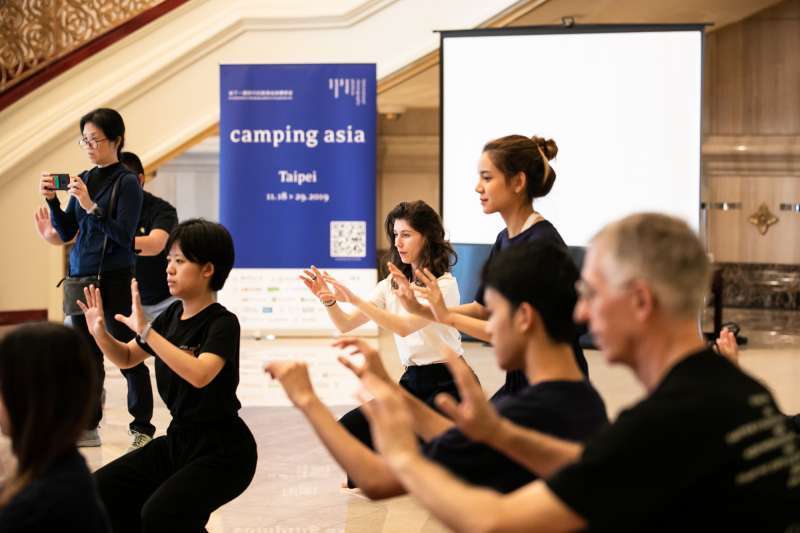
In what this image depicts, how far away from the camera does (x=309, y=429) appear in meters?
5.43

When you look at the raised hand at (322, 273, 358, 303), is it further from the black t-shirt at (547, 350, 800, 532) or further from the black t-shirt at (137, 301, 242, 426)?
the black t-shirt at (547, 350, 800, 532)

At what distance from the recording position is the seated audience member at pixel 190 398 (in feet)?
9.64

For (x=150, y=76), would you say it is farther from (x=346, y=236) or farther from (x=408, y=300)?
(x=408, y=300)

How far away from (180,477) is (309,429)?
2.49m

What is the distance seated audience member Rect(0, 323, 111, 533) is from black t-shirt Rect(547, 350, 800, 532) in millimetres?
711

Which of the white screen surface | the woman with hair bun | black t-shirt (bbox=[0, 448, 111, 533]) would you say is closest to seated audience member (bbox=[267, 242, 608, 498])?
black t-shirt (bbox=[0, 448, 111, 533])

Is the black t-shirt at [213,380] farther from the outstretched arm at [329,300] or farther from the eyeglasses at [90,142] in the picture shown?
the eyeglasses at [90,142]

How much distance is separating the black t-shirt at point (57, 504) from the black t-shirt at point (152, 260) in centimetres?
373

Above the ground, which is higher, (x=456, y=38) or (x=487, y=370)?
(x=456, y=38)

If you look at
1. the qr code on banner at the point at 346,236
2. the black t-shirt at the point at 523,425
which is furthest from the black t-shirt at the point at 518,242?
the qr code on banner at the point at 346,236

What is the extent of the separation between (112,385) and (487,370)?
7.37ft

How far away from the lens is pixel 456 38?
310 inches

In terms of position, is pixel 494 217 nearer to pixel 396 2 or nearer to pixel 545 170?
pixel 396 2

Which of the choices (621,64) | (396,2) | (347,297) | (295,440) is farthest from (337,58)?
(347,297)
